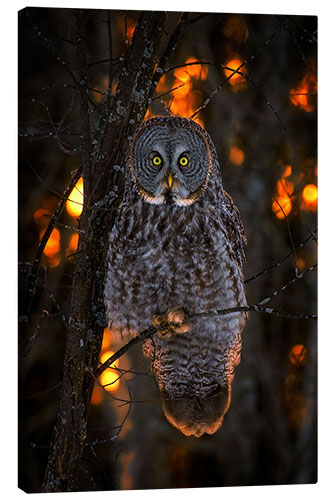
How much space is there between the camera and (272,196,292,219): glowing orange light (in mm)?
3951

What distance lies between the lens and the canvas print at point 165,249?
3.60 m

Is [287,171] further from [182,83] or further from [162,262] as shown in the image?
[162,262]

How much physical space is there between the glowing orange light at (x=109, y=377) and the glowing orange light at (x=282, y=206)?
102 centimetres

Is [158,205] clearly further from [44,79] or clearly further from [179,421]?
[179,421]

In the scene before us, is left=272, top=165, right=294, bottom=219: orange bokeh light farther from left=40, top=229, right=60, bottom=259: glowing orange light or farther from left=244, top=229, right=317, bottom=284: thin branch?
left=40, top=229, right=60, bottom=259: glowing orange light

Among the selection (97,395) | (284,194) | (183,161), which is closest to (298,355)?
(284,194)

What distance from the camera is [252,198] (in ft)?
12.8

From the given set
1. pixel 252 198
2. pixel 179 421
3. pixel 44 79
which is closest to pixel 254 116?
pixel 252 198

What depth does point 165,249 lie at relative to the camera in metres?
3.71


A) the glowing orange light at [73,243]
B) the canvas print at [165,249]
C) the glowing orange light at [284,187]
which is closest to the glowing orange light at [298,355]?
the canvas print at [165,249]

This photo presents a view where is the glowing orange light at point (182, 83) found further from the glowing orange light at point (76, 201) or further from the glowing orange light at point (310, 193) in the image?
the glowing orange light at point (310, 193)

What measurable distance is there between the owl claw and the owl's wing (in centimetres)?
37

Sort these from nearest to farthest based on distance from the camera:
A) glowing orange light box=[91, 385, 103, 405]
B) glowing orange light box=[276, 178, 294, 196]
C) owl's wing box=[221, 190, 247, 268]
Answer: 1. glowing orange light box=[91, 385, 103, 405]
2. owl's wing box=[221, 190, 247, 268]
3. glowing orange light box=[276, 178, 294, 196]

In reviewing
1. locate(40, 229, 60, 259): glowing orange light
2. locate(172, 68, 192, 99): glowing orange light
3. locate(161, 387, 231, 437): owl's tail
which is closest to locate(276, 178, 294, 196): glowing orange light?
locate(172, 68, 192, 99): glowing orange light
